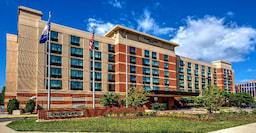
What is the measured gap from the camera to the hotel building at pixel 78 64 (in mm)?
38344

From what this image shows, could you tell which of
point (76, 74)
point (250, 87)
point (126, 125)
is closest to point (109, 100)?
point (76, 74)

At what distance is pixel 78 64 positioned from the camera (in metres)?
44.7

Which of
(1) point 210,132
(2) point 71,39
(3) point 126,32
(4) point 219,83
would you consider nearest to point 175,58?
(3) point 126,32

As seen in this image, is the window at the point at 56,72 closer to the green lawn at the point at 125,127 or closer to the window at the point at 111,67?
the window at the point at 111,67

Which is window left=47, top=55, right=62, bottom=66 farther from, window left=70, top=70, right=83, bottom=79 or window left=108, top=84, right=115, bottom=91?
window left=108, top=84, right=115, bottom=91

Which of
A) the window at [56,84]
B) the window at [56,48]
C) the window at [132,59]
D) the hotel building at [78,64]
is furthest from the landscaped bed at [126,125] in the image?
the window at [132,59]

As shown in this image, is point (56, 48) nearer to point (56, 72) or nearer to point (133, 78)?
point (56, 72)

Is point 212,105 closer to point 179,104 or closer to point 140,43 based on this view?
point 140,43

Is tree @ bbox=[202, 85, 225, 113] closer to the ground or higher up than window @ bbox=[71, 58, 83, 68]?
closer to the ground

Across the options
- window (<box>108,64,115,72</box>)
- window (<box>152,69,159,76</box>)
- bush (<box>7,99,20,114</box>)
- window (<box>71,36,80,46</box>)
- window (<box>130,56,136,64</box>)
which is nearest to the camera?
bush (<box>7,99,20,114</box>)

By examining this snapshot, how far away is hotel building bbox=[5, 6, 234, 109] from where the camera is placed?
38344 millimetres

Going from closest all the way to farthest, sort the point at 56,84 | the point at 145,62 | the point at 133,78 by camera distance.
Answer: the point at 56,84 → the point at 133,78 → the point at 145,62

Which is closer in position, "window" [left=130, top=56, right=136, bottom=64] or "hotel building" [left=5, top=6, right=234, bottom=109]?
"hotel building" [left=5, top=6, right=234, bottom=109]

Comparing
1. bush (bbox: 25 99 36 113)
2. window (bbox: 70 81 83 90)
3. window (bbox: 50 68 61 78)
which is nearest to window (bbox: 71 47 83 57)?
window (bbox: 50 68 61 78)
